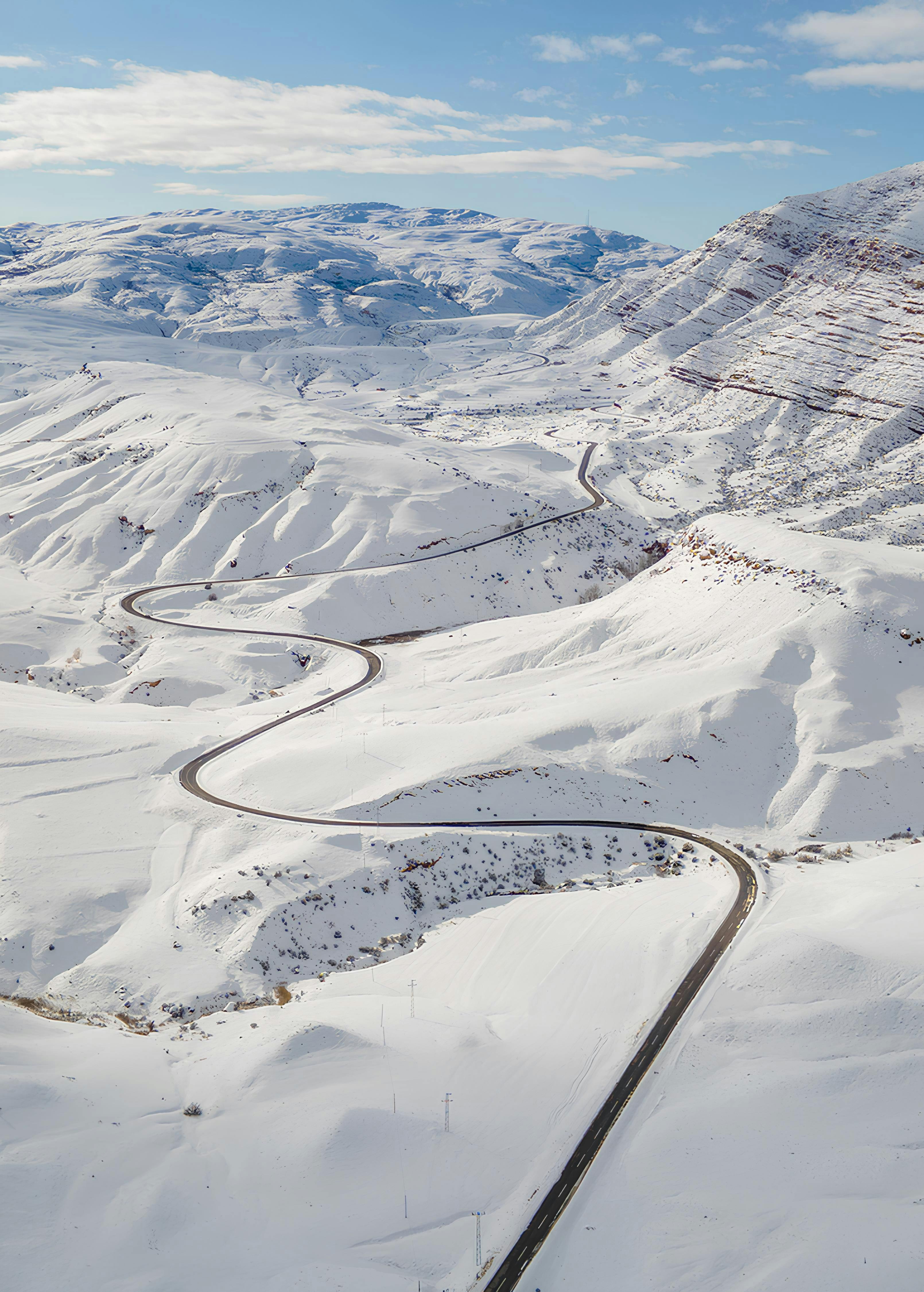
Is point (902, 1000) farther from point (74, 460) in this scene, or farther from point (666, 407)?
point (666, 407)

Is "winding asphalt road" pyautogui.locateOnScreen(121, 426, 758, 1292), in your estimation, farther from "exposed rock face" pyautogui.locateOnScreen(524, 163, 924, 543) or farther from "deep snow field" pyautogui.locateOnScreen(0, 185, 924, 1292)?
"exposed rock face" pyautogui.locateOnScreen(524, 163, 924, 543)

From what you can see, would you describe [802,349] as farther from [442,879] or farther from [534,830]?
[442,879]

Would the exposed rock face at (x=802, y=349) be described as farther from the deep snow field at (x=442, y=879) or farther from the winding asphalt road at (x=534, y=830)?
the winding asphalt road at (x=534, y=830)

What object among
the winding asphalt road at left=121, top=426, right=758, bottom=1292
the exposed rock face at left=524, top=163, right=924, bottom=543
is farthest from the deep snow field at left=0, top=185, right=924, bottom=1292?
the exposed rock face at left=524, top=163, right=924, bottom=543

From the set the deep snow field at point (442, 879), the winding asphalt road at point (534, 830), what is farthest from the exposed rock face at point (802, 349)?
the winding asphalt road at point (534, 830)

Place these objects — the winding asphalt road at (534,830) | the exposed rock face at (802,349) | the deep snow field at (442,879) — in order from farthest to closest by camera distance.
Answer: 1. the exposed rock face at (802,349)
2. the winding asphalt road at (534,830)
3. the deep snow field at (442,879)

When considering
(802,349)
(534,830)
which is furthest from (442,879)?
(802,349)

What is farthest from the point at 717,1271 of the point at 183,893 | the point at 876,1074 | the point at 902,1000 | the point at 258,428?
the point at 258,428


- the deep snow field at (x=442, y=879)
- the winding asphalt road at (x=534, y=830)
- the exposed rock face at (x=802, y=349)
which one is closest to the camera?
the deep snow field at (x=442, y=879)
